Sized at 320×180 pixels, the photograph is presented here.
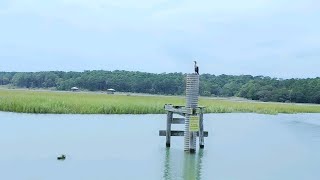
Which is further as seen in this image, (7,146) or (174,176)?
(7,146)

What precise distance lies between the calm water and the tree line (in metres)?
58.5

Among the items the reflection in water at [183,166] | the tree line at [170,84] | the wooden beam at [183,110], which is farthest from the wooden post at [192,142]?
the tree line at [170,84]

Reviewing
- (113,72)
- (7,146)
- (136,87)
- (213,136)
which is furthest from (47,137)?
(113,72)

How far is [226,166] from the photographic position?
16312mm

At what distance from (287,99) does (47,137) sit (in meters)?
69.4

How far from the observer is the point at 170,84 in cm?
10100

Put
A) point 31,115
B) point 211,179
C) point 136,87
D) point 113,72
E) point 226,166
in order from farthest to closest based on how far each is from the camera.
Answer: point 113,72, point 136,87, point 31,115, point 226,166, point 211,179

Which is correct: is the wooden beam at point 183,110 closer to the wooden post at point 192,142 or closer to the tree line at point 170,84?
the wooden post at point 192,142

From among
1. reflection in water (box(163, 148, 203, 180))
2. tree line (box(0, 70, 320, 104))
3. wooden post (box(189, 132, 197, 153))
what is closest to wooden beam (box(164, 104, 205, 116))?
wooden post (box(189, 132, 197, 153))

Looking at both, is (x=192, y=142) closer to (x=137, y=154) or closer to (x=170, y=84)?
(x=137, y=154)

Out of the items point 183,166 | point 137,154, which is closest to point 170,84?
point 137,154

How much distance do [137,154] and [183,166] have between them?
8.39 ft

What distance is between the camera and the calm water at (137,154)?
14383mm

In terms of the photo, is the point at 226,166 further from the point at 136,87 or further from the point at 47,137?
the point at 136,87
